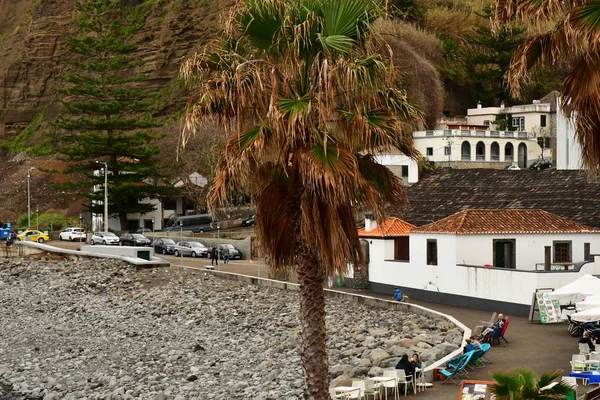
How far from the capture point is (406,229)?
128 ft

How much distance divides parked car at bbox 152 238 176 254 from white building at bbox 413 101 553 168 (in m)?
22.0

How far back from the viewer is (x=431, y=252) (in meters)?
35.4

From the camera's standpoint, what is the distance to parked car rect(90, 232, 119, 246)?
201ft

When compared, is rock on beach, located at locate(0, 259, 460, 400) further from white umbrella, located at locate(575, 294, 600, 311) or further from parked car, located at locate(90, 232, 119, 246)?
parked car, located at locate(90, 232, 119, 246)

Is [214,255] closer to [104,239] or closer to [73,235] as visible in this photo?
[104,239]

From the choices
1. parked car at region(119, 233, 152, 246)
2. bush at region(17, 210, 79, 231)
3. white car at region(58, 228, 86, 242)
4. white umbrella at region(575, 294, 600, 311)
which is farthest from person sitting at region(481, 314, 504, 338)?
bush at region(17, 210, 79, 231)

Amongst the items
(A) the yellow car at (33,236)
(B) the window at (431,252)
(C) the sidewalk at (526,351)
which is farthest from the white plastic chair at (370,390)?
(A) the yellow car at (33,236)

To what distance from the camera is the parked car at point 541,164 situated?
236ft

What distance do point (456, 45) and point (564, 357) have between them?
81424 mm

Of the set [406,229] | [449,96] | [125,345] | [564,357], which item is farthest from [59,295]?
[449,96]

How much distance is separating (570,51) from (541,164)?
65.8 meters

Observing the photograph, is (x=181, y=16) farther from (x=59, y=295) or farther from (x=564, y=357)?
(x=564, y=357)

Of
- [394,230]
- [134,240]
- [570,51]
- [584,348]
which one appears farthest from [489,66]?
[570,51]

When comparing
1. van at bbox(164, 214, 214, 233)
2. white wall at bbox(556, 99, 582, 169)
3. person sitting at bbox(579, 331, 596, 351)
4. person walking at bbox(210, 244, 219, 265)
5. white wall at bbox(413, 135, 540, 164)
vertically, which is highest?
white wall at bbox(413, 135, 540, 164)
